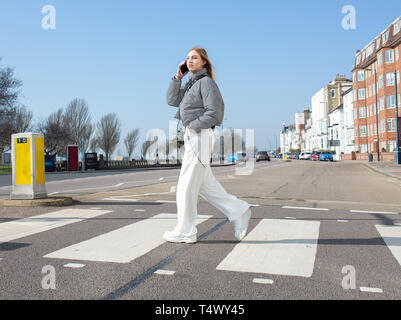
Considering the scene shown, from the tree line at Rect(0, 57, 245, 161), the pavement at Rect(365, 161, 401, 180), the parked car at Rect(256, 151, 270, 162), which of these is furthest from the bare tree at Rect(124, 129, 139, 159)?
the pavement at Rect(365, 161, 401, 180)

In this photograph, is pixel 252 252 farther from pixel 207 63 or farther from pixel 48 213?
pixel 48 213

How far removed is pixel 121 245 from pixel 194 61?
2.02m

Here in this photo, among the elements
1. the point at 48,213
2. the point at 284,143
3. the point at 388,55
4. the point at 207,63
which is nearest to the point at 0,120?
the point at 48,213

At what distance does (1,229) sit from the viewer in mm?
4648

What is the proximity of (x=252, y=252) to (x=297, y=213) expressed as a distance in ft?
9.35

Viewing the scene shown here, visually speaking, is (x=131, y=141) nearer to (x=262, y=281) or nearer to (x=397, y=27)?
(x=397, y=27)

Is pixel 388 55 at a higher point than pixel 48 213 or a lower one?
higher

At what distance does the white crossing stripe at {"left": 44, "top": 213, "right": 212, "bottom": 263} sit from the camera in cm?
344

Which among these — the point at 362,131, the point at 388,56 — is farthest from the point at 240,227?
the point at 362,131

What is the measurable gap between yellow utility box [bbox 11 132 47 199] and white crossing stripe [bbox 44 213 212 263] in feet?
9.51

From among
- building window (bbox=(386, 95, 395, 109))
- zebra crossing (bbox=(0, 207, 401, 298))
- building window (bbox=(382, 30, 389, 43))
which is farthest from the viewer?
building window (bbox=(382, 30, 389, 43))

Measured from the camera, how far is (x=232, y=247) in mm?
3844

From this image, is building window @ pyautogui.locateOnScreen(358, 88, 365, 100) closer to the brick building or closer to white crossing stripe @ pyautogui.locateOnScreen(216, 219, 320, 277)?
the brick building

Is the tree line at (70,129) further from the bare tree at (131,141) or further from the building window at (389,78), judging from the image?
the building window at (389,78)
